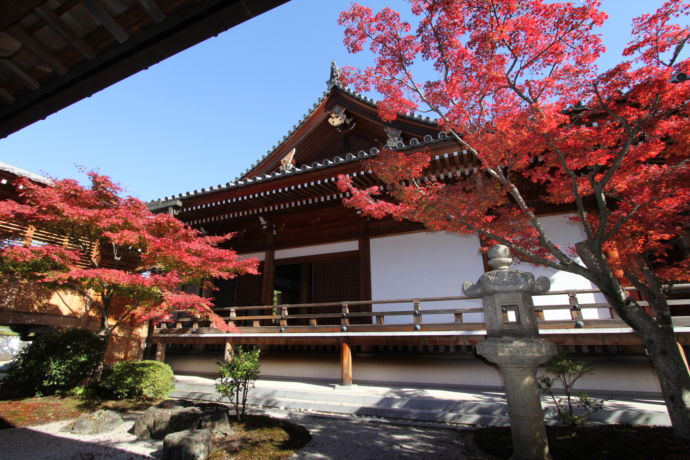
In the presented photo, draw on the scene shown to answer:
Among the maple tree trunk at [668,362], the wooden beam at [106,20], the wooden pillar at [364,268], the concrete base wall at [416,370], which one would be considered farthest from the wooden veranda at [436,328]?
the wooden beam at [106,20]

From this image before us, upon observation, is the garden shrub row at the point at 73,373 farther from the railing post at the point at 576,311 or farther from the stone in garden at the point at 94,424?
the railing post at the point at 576,311

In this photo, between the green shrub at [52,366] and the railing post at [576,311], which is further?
the green shrub at [52,366]

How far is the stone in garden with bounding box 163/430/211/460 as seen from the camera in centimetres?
397

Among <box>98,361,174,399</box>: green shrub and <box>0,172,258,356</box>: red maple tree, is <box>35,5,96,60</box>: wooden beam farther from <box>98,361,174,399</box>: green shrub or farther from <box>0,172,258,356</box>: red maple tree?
<box>98,361,174,399</box>: green shrub

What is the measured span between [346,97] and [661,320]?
403 inches

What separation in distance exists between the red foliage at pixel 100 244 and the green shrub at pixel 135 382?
1.01 m

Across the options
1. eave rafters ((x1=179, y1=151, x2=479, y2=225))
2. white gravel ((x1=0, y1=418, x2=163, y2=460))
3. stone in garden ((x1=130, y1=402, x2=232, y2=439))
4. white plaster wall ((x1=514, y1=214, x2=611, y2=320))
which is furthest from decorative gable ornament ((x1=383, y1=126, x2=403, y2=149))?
white gravel ((x1=0, y1=418, x2=163, y2=460))

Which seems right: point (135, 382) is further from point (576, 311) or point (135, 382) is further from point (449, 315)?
point (576, 311)

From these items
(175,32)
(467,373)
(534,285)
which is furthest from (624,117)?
(467,373)

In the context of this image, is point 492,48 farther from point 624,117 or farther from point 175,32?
point 175,32

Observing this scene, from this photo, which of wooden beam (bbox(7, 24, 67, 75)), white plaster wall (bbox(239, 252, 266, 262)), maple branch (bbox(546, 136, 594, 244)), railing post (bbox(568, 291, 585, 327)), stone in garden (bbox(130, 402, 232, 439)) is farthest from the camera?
white plaster wall (bbox(239, 252, 266, 262))

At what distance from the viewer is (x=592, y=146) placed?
4.87 m

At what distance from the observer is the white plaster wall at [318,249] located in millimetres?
10375

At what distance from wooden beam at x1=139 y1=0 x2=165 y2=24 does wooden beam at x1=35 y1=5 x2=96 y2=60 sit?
1.38 feet
